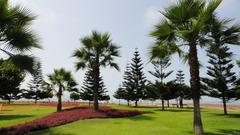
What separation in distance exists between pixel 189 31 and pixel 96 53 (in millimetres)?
15412

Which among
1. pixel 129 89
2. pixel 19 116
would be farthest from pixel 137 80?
pixel 19 116

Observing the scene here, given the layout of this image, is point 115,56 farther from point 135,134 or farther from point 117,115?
point 135,134

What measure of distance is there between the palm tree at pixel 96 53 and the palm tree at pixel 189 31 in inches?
499

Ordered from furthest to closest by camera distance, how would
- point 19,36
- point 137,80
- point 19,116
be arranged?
point 137,80 < point 19,116 < point 19,36

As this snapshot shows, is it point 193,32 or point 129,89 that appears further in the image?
point 129,89

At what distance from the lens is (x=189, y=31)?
41.4ft

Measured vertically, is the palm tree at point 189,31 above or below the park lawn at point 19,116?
above

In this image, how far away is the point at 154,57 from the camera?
47.7ft

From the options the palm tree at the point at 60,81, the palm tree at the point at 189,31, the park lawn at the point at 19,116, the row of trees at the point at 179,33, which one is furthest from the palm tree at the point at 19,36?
the palm tree at the point at 60,81

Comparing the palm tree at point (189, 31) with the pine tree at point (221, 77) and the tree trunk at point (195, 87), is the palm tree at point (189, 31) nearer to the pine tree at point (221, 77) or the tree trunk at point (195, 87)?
the tree trunk at point (195, 87)

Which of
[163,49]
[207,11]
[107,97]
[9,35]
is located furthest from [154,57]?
[107,97]

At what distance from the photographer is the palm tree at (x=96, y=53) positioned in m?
26.6

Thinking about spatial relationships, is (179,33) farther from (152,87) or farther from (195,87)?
(152,87)

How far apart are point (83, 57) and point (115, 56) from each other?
3.07 metres
